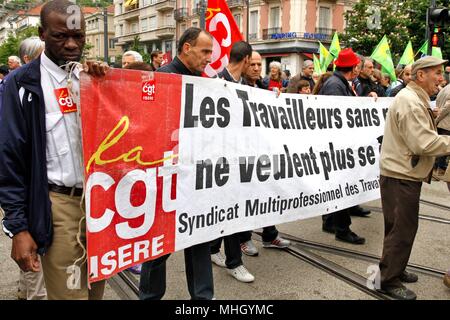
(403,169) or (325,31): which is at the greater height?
(325,31)

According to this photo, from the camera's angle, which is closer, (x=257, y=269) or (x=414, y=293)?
(x=414, y=293)

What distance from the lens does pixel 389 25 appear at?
27703 millimetres

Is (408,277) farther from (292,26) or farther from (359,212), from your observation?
(292,26)

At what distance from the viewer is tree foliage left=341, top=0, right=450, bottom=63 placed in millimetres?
27516

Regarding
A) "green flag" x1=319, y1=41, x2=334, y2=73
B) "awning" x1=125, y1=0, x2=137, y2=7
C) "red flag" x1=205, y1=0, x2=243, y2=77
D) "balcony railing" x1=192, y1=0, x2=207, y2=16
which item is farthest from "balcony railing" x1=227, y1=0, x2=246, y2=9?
"red flag" x1=205, y1=0, x2=243, y2=77

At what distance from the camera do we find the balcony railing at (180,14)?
48922mm

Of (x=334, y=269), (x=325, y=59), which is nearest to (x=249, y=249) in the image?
(x=334, y=269)

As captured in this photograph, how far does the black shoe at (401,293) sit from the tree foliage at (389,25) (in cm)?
2571

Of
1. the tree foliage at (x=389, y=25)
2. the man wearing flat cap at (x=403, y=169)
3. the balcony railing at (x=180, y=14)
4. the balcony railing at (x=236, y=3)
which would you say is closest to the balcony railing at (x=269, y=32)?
the balcony railing at (x=236, y=3)

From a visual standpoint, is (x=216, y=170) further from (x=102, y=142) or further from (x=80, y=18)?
(x=80, y=18)

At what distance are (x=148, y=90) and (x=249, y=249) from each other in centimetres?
256

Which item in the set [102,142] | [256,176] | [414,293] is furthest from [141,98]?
[414,293]

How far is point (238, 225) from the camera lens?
354cm

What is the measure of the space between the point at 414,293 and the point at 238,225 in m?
1.64
